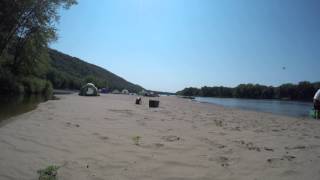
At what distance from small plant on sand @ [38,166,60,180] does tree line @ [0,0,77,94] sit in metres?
35.3

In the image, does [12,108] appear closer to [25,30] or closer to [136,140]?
[136,140]

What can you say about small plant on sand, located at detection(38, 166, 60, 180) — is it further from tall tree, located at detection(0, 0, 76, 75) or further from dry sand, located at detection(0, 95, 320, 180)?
tall tree, located at detection(0, 0, 76, 75)

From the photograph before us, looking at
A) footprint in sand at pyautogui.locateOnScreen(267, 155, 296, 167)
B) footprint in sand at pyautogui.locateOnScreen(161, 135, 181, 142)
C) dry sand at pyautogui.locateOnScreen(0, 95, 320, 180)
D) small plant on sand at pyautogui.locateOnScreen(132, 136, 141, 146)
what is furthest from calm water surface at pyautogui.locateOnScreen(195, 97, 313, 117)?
footprint in sand at pyautogui.locateOnScreen(267, 155, 296, 167)

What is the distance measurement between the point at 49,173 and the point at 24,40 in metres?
43.3

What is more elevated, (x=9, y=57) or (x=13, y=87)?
(x=9, y=57)

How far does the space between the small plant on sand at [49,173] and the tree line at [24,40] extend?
35341 mm

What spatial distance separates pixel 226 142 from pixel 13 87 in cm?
4082

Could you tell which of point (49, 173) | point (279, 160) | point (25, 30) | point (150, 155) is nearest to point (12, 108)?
point (150, 155)

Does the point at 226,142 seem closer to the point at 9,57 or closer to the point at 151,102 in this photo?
the point at 151,102

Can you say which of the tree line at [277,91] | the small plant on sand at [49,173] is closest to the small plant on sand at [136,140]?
the small plant on sand at [49,173]

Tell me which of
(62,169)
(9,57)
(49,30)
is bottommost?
(62,169)

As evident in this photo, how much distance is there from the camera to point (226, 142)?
417 inches

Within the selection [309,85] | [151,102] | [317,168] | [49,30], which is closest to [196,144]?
[317,168]

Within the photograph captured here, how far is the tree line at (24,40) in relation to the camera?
39.3m
